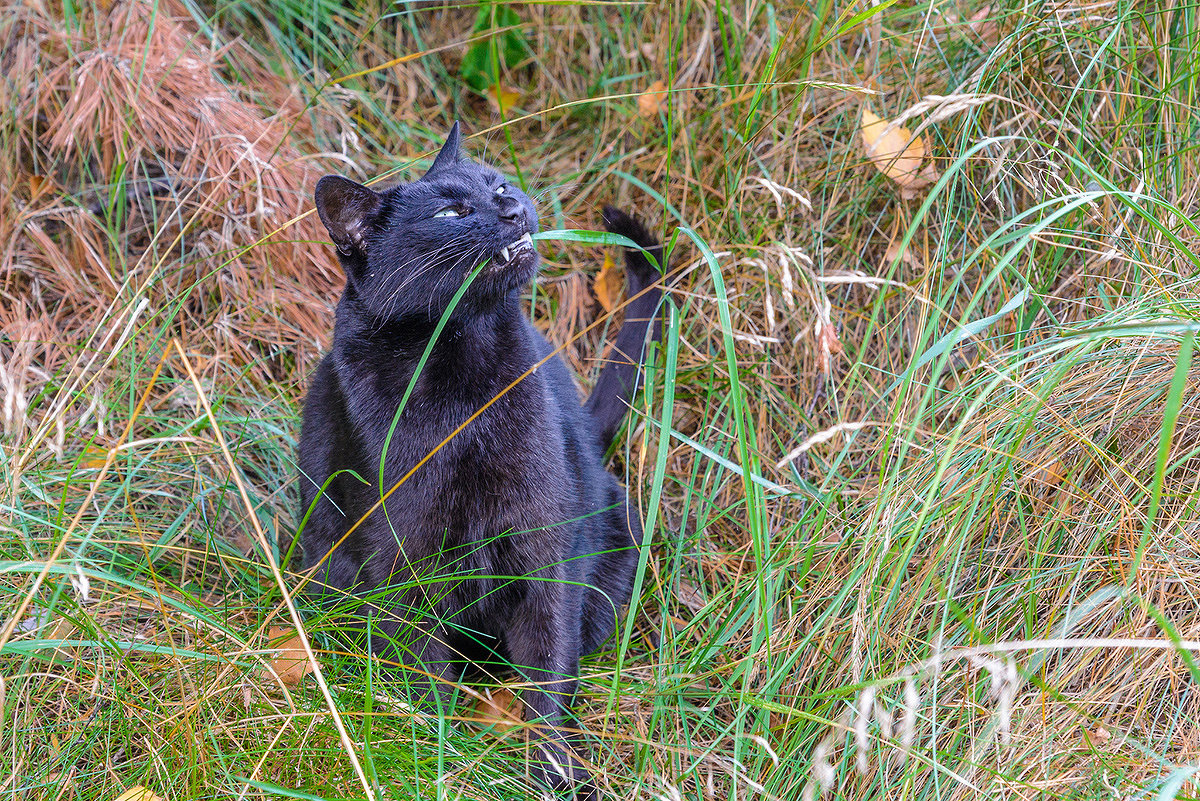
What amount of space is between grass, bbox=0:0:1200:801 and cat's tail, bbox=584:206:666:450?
0.38 feet

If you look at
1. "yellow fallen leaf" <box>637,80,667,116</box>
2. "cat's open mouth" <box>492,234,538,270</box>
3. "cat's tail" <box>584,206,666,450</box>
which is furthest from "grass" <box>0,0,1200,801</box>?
"cat's open mouth" <box>492,234,538,270</box>

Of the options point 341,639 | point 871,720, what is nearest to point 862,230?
point 871,720

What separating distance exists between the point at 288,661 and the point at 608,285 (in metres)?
1.44

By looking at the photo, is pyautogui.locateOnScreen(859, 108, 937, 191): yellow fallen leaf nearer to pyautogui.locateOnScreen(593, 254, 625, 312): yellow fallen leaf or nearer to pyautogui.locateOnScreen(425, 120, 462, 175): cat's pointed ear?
pyautogui.locateOnScreen(593, 254, 625, 312): yellow fallen leaf

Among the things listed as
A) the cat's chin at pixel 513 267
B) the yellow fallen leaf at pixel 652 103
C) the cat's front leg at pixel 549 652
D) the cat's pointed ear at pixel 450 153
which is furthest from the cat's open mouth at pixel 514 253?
the yellow fallen leaf at pixel 652 103

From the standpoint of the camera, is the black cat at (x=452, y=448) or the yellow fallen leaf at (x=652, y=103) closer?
the black cat at (x=452, y=448)

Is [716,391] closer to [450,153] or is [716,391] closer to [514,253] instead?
[514,253]

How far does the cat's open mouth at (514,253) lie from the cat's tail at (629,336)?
38 cm

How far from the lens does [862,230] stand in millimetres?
2498

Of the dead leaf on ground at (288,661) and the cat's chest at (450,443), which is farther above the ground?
the cat's chest at (450,443)

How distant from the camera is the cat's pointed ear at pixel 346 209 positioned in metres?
1.83

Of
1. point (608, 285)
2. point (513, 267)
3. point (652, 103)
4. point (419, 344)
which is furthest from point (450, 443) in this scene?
point (652, 103)

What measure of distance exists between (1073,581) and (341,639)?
4.55 ft

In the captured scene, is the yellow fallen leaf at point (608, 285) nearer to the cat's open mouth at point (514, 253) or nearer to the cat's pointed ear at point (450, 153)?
the cat's pointed ear at point (450, 153)
